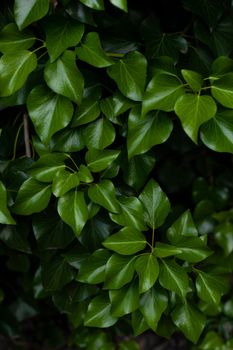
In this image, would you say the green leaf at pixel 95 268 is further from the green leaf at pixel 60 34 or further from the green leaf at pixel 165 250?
the green leaf at pixel 60 34

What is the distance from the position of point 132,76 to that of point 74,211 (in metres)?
0.36

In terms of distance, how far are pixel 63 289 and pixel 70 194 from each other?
46 centimetres

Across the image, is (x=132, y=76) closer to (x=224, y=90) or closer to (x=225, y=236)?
(x=224, y=90)

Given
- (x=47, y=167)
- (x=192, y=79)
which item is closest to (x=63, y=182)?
(x=47, y=167)

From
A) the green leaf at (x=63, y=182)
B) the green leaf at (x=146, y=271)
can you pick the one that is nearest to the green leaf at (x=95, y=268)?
the green leaf at (x=146, y=271)

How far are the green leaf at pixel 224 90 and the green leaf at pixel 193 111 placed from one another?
3 cm

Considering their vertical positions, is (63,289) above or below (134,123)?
below

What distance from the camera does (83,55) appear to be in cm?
Answer: 118

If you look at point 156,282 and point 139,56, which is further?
point 156,282

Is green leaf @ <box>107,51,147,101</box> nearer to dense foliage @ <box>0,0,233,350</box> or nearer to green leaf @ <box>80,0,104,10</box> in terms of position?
dense foliage @ <box>0,0,233,350</box>

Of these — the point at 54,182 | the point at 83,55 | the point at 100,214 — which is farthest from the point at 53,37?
the point at 100,214

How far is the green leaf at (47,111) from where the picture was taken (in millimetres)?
1213

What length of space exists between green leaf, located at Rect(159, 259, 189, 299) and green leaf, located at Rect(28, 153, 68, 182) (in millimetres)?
356

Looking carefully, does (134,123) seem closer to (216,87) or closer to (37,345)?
(216,87)
